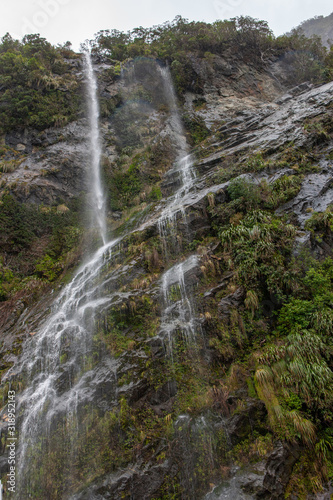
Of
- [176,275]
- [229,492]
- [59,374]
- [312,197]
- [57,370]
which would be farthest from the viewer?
[312,197]

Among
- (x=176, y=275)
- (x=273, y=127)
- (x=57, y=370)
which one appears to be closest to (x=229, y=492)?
(x=57, y=370)

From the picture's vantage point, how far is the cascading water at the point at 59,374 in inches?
269

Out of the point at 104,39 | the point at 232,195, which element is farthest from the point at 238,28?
the point at 232,195

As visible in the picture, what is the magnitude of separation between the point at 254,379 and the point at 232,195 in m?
7.17

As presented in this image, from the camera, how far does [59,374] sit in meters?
8.06

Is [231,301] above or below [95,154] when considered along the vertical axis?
below

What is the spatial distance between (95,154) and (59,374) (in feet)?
51.8

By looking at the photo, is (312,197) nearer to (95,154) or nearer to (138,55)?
(95,154)

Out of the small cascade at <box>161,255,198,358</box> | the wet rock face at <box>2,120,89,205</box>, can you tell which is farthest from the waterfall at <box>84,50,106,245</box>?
the small cascade at <box>161,255,198,358</box>

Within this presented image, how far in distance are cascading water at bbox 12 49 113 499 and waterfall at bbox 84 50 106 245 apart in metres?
4.86

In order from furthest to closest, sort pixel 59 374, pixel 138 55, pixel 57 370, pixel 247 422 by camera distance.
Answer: pixel 138 55 < pixel 57 370 < pixel 59 374 < pixel 247 422

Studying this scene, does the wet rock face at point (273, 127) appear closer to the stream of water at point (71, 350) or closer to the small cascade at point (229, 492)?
the stream of water at point (71, 350)

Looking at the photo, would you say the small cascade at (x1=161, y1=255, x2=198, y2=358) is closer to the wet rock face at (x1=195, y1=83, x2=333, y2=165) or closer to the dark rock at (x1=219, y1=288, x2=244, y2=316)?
the dark rock at (x1=219, y1=288, x2=244, y2=316)

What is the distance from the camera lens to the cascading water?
6824 millimetres
